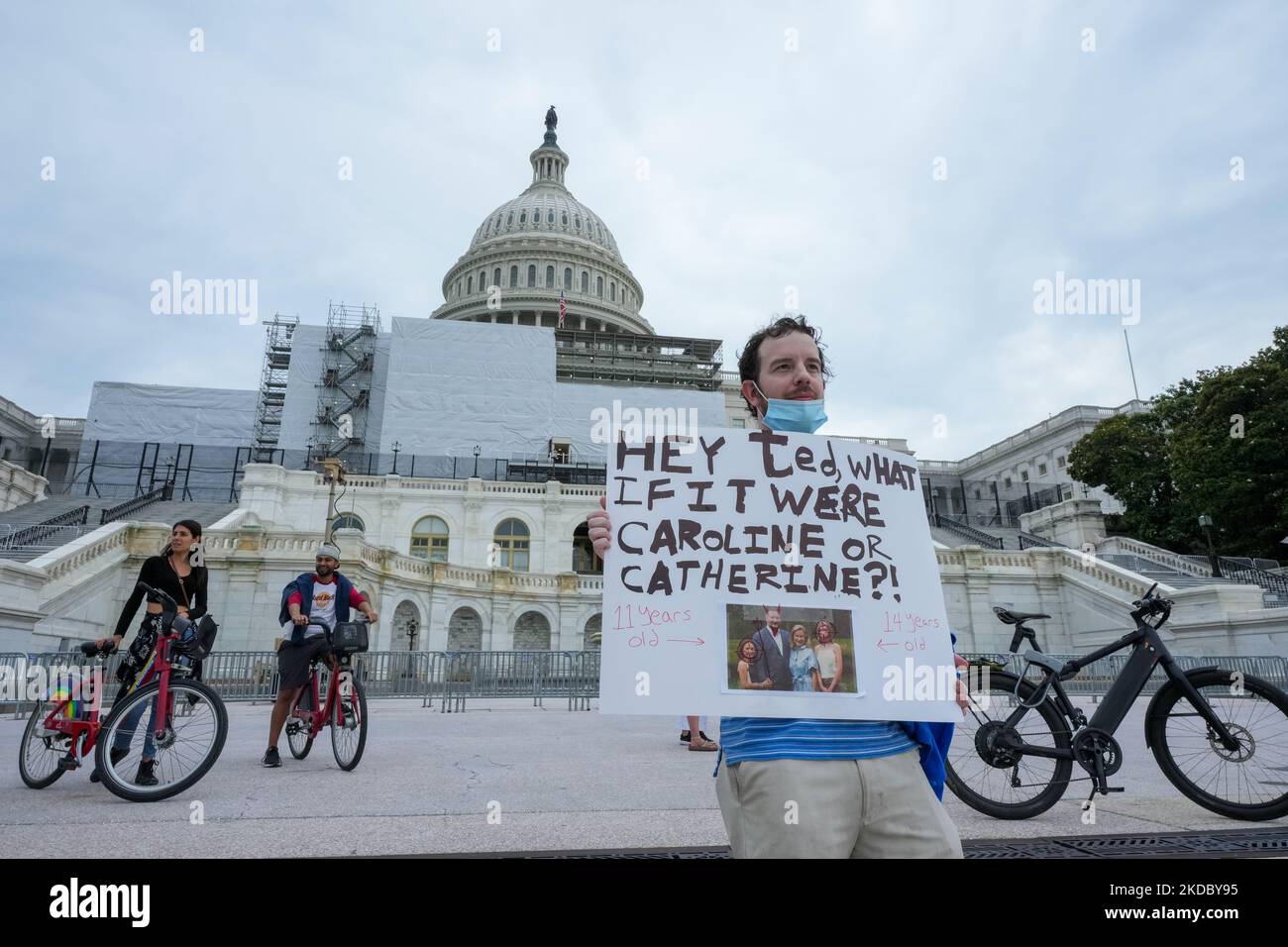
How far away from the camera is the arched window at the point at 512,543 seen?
1674 inches

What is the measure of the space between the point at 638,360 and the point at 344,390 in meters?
30.1

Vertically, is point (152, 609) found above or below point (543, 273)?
below

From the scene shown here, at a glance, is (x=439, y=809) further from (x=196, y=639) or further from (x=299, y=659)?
(x=299, y=659)

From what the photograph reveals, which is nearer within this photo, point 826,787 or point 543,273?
point 826,787

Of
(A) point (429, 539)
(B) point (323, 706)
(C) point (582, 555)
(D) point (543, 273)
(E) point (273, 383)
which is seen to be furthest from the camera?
(D) point (543, 273)

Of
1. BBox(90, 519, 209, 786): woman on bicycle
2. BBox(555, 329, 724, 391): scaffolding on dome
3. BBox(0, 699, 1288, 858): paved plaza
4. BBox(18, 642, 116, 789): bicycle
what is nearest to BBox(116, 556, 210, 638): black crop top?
BBox(90, 519, 209, 786): woman on bicycle

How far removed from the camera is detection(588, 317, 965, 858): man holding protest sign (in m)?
2.15

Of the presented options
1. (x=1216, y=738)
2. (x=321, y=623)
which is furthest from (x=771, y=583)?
(x=321, y=623)

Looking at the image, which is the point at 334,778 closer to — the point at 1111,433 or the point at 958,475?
the point at 1111,433

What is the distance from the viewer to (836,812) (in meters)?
2.18

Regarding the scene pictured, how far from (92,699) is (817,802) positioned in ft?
20.6

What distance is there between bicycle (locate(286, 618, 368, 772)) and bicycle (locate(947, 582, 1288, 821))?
16.7 feet

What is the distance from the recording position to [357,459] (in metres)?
54.0

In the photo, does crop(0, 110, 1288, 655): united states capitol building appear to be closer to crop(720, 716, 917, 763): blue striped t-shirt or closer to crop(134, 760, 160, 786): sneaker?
crop(134, 760, 160, 786): sneaker
